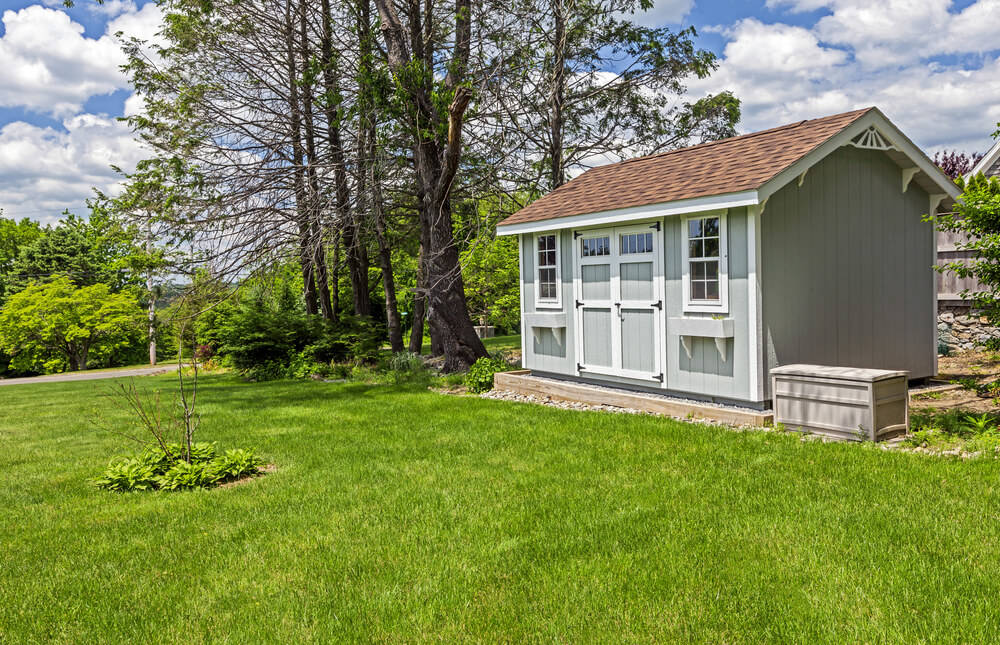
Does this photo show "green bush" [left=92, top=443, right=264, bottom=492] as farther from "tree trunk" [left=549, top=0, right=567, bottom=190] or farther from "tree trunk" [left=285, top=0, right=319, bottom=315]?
"tree trunk" [left=549, top=0, right=567, bottom=190]

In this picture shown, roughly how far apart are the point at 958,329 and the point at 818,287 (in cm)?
746

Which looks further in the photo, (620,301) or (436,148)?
(436,148)

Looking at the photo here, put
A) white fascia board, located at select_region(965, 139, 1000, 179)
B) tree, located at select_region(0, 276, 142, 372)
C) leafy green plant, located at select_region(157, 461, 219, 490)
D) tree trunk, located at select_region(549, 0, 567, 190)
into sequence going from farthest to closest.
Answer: tree, located at select_region(0, 276, 142, 372) < tree trunk, located at select_region(549, 0, 567, 190) < white fascia board, located at select_region(965, 139, 1000, 179) < leafy green plant, located at select_region(157, 461, 219, 490)

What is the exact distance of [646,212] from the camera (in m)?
8.63

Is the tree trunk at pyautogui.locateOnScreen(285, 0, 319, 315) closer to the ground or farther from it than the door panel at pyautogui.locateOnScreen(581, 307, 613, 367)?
farther from it

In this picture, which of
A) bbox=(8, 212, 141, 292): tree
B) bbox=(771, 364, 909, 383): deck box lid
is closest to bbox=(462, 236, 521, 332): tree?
bbox=(771, 364, 909, 383): deck box lid

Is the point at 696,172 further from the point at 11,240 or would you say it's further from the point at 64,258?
the point at 11,240

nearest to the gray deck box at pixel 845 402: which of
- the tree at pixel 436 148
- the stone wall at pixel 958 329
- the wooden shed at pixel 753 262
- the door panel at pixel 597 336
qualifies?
the wooden shed at pixel 753 262

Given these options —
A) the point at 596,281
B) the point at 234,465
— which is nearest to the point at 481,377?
the point at 596,281

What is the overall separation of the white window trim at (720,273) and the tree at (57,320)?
2400cm

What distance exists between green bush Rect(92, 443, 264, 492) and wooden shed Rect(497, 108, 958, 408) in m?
5.34

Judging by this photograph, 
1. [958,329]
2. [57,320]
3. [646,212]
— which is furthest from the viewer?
[57,320]

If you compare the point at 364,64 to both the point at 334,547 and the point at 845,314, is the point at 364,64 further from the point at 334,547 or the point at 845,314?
the point at 334,547

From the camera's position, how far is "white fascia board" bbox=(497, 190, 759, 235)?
7547 mm
